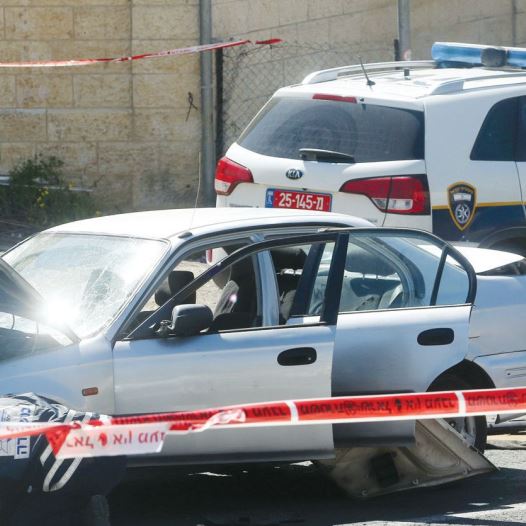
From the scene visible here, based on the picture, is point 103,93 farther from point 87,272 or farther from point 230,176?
point 87,272

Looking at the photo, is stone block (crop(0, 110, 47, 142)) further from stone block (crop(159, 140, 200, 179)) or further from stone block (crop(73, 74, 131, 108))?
stone block (crop(159, 140, 200, 179))

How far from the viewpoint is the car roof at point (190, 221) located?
6.04 m

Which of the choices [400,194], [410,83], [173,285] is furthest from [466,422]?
[410,83]

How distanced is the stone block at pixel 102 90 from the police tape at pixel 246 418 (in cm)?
821

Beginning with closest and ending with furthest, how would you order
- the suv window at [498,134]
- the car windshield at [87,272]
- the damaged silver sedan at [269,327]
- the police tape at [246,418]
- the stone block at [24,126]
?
the police tape at [246,418] → the damaged silver sedan at [269,327] → the car windshield at [87,272] → the suv window at [498,134] → the stone block at [24,126]

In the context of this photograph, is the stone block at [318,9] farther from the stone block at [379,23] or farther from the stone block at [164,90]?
the stone block at [164,90]

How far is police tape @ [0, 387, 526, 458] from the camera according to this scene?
439 cm

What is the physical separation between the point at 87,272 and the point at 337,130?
3224 millimetres

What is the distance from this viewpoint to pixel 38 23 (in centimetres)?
1285

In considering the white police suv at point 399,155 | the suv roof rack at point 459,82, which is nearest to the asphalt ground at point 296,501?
the white police suv at point 399,155

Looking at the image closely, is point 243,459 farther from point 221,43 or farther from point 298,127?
point 221,43

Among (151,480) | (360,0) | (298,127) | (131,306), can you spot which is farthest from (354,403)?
(360,0)

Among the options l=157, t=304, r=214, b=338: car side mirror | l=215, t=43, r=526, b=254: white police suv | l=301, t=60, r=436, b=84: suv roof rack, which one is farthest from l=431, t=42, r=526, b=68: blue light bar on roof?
l=157, t=304, r=214, b=338: car side mirror

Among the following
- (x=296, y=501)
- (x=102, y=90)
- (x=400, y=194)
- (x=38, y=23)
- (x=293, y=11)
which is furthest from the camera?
(x=293, y=11)
